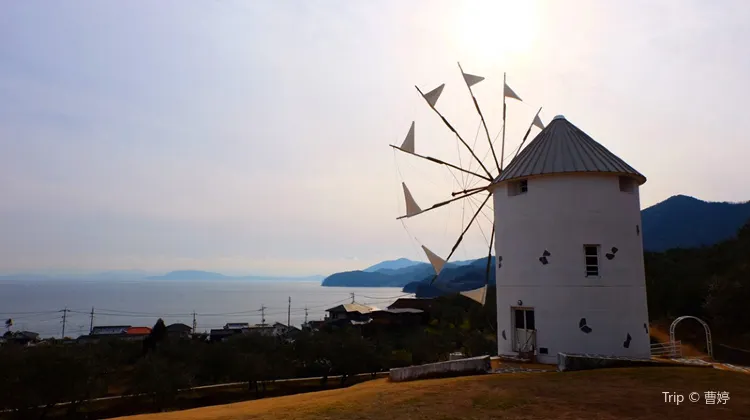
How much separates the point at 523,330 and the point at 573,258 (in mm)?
3193

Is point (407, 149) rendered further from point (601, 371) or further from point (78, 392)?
point (78, 392)

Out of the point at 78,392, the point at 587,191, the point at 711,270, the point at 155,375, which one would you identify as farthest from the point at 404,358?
the point at 711,270

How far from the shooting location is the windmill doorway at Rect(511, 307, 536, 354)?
16.4 metres

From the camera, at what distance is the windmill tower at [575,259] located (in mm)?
15711

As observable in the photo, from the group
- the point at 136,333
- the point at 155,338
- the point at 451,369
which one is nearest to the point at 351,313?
the point at 136,333

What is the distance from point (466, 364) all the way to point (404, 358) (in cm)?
2208

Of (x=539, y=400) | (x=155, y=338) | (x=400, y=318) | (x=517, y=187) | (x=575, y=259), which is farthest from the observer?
(x=400, y=318)

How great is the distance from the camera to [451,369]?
49.5 feet

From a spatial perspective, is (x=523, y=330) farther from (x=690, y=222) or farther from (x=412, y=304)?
(x=690, y=222)

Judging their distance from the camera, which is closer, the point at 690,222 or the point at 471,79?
the point at 471,79

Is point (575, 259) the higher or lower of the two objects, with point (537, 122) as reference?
lower

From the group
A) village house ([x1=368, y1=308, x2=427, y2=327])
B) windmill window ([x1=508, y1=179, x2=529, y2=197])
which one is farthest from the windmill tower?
village house ([x1=368, y1=308, x2=427, y2=327])

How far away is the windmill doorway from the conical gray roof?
4830 mm

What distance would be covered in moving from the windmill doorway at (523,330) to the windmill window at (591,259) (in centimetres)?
235
